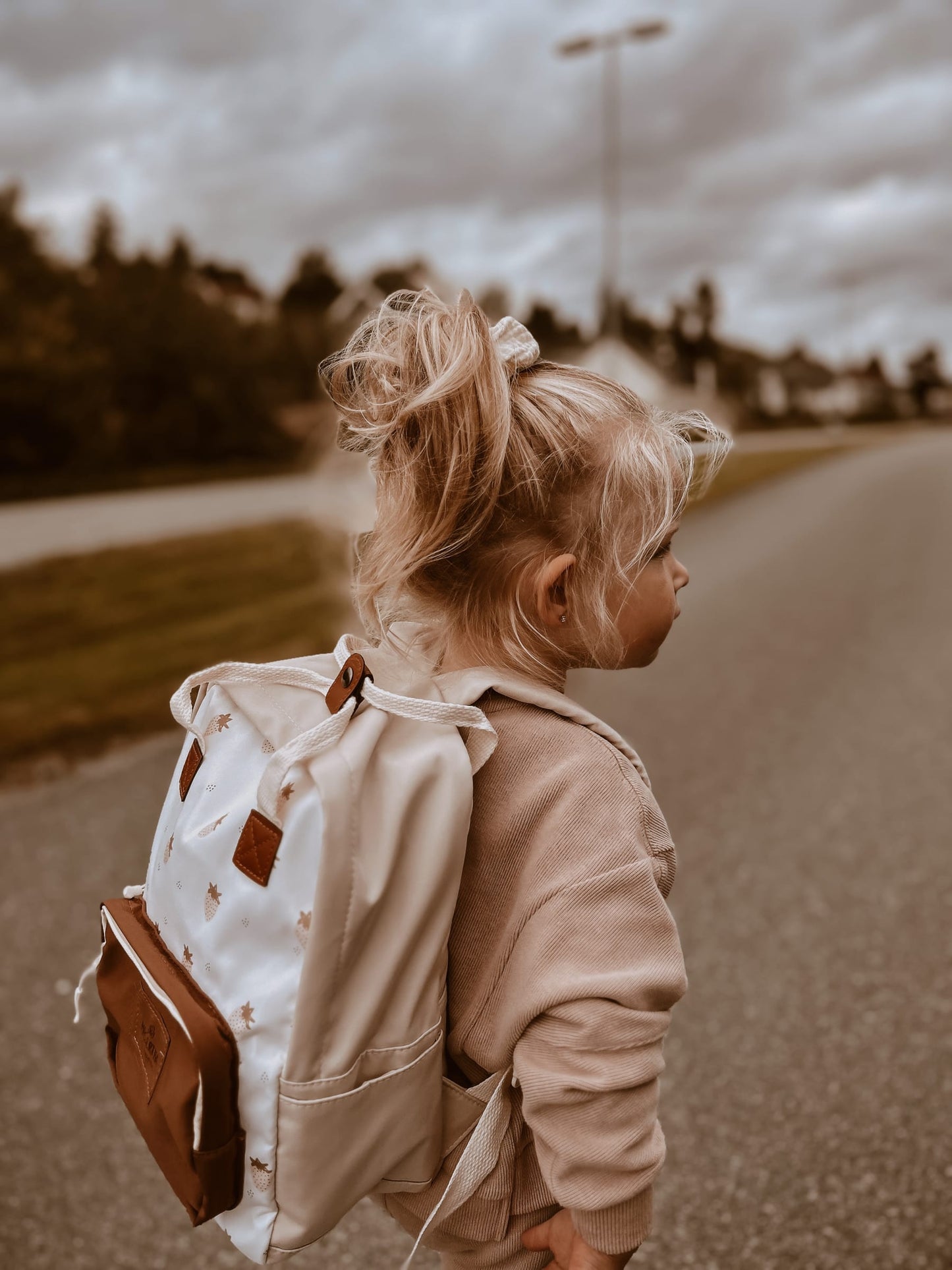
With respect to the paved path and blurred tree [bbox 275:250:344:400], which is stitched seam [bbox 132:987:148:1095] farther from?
blurred tree [bbox 275:250:344:400]

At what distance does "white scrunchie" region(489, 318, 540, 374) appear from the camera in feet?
4.09

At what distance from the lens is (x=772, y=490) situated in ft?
61.0

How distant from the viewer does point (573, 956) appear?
3.58 feet

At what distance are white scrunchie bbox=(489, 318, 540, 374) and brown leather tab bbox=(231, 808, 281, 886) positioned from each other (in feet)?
1.89

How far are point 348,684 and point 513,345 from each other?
18.8 inches

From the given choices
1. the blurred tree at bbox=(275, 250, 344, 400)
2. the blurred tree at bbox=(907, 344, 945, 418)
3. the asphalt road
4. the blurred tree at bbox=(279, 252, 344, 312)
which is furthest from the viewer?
the blurred tree at bbox=(907, 344, 945, 418)

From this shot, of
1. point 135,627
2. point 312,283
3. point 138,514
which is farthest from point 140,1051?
point 312,283

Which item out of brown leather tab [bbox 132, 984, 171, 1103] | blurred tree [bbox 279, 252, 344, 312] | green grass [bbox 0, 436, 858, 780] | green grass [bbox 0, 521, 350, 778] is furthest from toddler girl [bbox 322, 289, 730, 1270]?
blurred tree [bbox 279, 252, 344, 312]

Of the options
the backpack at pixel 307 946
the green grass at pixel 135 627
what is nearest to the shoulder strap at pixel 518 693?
the backpack at pixel 307 946

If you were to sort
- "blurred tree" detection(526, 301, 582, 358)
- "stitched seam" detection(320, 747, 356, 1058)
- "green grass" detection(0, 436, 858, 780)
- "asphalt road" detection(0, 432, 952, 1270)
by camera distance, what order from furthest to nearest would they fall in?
1. "blurred tree" detection(526, 301, 582, 358)
2. "green grass" detection(0, 436, 858, 780)
3. "asphalt road" detection(0, 432, 952, 1270)
4. "stitched seam" detection(320, 747, 356, 1058)

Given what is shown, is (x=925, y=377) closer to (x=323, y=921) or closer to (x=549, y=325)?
(x=549, y=325)

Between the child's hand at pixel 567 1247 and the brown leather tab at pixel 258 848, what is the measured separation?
549 mm

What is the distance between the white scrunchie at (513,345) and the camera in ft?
4.09

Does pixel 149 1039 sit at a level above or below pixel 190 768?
below
